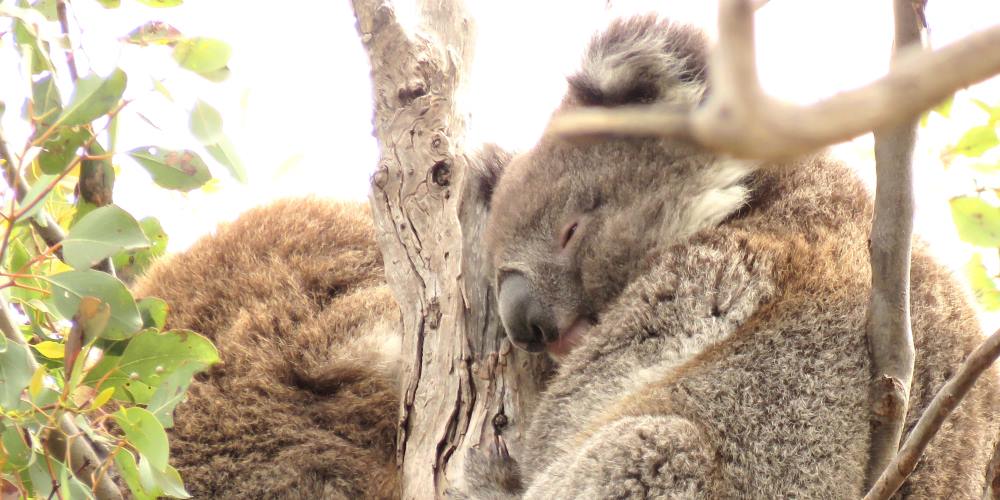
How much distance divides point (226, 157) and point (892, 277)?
166cm

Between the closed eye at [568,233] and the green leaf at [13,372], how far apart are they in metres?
1.80

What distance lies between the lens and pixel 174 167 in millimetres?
2482

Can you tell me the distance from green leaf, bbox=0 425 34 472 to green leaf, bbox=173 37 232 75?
3.21ft

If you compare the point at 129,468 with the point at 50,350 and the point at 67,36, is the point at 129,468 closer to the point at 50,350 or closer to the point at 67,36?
the point at 50,350

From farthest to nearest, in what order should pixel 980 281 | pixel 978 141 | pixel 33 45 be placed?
pixel 980 281, pixel 978 141, pixel 33 45

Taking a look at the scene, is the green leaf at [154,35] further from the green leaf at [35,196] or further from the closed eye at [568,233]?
the closed eye at [568,233]

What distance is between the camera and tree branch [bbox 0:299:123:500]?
2100 mm

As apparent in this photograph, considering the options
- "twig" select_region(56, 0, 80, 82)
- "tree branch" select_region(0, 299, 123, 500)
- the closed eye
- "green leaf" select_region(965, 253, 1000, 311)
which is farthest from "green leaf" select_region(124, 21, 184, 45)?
"green leaf" select_region(965, 253, 1000, 311)

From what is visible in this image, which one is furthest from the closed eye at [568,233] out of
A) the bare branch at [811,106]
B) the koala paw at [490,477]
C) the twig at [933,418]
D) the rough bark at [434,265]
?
the bare branch at [811,106]

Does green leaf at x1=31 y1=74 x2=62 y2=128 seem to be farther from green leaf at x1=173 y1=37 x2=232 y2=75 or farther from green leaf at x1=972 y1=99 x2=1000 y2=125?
green leaf at x1=972 y1=99 x2=1000 y2=125

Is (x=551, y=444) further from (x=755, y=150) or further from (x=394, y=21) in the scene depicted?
(x=755, y=150)

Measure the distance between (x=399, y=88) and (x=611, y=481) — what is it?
137cm

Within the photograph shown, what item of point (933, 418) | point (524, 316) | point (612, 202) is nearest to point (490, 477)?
point (524, 316)

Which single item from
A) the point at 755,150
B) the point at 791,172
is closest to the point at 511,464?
the point at 791,172
